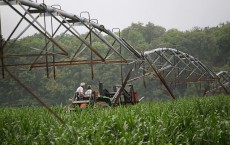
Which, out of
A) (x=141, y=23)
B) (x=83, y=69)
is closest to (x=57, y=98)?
(x=83, y=69)

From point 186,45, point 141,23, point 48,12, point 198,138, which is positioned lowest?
point 198,138

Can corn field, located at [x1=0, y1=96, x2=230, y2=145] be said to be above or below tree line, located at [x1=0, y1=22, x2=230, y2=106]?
below

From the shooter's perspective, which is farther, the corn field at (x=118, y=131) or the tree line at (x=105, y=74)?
the tree line at (x=105, y=74)

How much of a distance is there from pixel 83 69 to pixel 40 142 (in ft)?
128

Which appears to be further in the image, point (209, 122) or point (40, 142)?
point (209, 122)

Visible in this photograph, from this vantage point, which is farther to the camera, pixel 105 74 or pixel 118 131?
pixel 105 74

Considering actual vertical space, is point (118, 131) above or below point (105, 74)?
below

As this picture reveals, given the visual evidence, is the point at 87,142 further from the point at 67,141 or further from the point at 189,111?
the point at 189,111

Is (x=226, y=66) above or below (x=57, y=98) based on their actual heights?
above

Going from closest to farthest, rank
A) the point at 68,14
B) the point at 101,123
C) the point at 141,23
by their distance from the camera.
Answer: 1. the point at 101,123
2. the point at 68,14
3. the point at 141,23

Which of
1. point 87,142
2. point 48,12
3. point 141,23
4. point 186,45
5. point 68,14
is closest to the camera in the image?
point 87,142

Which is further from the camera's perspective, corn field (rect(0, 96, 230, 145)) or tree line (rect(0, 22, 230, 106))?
tree line (rect(0, 22, 230, 106))

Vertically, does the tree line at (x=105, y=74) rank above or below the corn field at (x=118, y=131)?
above

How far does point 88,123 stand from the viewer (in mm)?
8930
